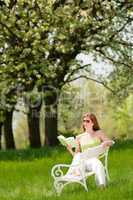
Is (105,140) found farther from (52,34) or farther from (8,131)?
(8,131)

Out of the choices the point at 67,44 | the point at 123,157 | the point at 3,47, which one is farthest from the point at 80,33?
the point at 123,157

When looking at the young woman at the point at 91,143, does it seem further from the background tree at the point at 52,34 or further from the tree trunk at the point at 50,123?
the tree trunk at the point at 50,123

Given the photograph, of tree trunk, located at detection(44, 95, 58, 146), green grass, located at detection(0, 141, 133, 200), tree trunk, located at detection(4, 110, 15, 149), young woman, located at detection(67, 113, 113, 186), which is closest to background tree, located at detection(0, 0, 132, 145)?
tree trunk, located at detection(44, 95, 58, 146)

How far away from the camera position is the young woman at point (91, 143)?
13.6 meters

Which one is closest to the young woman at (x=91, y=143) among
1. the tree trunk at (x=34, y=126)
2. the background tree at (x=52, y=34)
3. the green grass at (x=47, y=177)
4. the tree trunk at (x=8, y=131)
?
the green grass at (x=47, y=177)

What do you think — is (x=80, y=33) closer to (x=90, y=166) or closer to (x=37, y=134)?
(x=37, y=134)

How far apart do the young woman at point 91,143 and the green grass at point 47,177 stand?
0.37 metres

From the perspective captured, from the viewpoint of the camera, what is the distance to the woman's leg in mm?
13594

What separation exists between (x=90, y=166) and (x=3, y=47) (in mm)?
18657

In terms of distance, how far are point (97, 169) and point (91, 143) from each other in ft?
2.37

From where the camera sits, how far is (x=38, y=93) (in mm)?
33000

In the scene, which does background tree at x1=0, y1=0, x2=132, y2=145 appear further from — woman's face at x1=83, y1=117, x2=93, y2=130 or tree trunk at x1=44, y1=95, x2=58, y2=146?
woman's face at x1=83, y1=117, x2=93, y2=130

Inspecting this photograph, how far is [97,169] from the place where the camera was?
13.6 m

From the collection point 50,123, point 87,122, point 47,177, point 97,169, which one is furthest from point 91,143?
point 50,123
